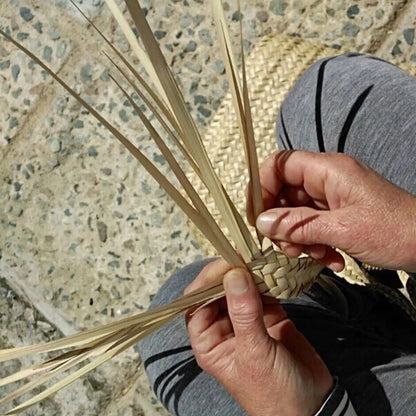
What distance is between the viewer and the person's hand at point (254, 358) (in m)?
0.71

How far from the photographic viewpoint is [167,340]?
968mm

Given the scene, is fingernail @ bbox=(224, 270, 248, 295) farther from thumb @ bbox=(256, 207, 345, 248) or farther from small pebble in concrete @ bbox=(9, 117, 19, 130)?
small pebble in concrete @ bbox=(9, 117, 19, 130)

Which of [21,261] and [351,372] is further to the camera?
[21,261]

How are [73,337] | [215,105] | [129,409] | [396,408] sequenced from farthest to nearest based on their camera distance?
[215,105], [129,409], [396,408], [73,337]

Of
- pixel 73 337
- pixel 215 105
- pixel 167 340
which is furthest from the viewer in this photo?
pixel 215 105

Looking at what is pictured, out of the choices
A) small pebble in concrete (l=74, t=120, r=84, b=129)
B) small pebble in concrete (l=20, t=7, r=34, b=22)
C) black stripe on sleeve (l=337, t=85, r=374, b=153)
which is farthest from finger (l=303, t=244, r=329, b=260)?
small pebble in concrete (l=20, t=7, r=34, b=22)

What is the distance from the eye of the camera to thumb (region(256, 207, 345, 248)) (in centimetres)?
74

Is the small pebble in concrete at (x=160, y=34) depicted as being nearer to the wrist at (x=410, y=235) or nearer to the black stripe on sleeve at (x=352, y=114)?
the black stripe on sleeve at (x=352, y=114)

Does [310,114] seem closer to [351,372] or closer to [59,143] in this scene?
[351,372]

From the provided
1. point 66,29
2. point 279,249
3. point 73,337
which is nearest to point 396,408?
point 279,249

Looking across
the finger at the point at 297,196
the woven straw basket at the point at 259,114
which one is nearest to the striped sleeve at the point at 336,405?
the finger at the point at 297,196

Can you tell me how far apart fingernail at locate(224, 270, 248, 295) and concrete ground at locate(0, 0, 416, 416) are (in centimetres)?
63

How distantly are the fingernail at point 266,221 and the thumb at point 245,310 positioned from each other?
3.0 inches

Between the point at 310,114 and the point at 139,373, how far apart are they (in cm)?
66
